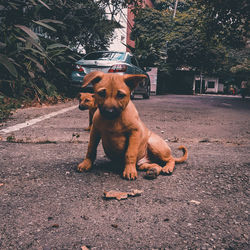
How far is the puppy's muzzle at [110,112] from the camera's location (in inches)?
80.8

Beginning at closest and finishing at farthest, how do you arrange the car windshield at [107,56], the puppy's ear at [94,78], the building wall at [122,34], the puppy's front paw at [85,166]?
the puppy's ear at [94,78] < the puppy's front paw at [85,166] < the car windshield at [107,56] < the building wall at [122,34]

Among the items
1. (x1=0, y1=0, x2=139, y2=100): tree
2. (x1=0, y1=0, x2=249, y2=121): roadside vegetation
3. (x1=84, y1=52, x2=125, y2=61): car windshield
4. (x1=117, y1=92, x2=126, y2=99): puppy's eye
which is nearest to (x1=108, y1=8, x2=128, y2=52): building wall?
(x1=0, y1=0, x2=249, y2=121): roadside vegetation

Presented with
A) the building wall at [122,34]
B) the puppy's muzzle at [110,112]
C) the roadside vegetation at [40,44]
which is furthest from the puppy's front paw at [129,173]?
the building wall at [122,34]

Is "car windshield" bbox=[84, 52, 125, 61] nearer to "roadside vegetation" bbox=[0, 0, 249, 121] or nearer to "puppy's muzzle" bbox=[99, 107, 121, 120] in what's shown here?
"roadside vegetation" bbox=[0, 0, 249, 121]

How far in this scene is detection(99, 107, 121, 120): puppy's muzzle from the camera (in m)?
2.05

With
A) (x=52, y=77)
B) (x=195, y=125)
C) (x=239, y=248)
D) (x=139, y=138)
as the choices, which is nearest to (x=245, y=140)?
(x=195, y=125)

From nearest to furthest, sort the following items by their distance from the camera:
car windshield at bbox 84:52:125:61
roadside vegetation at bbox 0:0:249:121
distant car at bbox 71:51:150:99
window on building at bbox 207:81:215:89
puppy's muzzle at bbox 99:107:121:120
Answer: puppy's muzzle at bbox 99:107:121:120 < roadside vegetation at bbox 0:0:249:121 < distant car at bbox 71:51:150:99 < car windshield at bbox 84:52:125:61 < window on building at bbox 207:81:215:89

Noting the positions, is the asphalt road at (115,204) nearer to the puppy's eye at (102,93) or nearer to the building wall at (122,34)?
the puppy's eye at (102,93)

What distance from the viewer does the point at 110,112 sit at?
6.75 feet

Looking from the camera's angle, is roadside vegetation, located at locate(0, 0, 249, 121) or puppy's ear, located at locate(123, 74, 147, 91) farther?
roadside vegetation, located at locate(0, 0, 249, 121)

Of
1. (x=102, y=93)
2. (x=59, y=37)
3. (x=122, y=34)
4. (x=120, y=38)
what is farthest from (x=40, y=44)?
(x=122, y=34)

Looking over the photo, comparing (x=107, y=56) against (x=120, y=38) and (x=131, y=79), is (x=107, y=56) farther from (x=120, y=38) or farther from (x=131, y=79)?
(x=120, y=38)

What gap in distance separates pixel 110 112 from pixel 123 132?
280mm

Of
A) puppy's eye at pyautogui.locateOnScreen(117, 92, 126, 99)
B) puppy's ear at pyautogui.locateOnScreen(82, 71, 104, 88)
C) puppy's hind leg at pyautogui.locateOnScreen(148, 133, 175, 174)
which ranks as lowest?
puppy's hind leg at pyautogui.locateOnScreen(148, 133, 175, 174)
